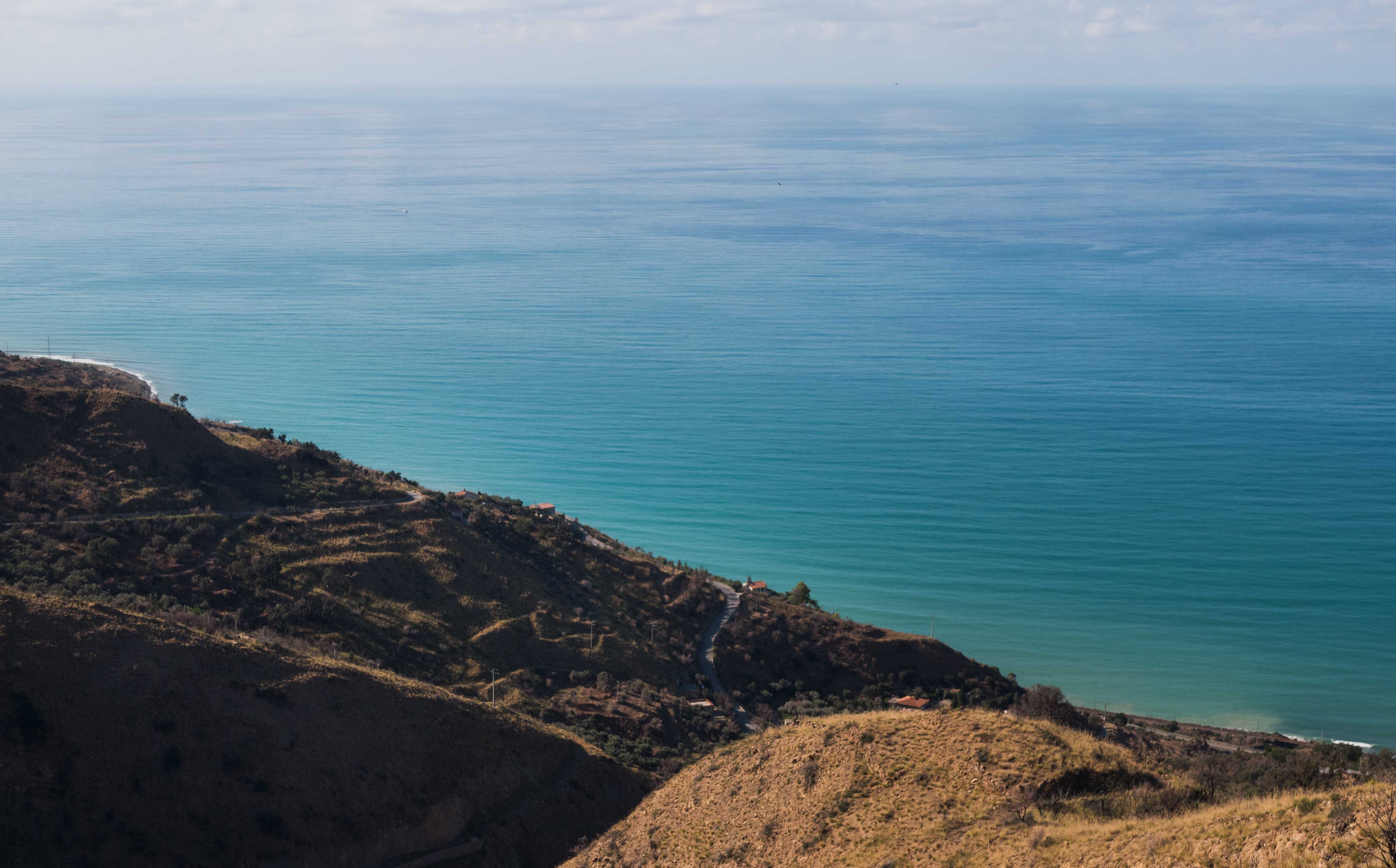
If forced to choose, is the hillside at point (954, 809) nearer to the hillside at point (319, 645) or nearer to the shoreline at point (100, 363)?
the hillside at point (319, 645)

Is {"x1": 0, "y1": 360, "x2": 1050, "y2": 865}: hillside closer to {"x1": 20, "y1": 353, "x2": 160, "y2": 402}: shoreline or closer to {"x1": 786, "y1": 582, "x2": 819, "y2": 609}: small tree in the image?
{"x1": 786, "y1": 582, "x2": 819, "y2": 609}: small tree

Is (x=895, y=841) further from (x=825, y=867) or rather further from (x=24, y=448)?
(x=24, y=448)

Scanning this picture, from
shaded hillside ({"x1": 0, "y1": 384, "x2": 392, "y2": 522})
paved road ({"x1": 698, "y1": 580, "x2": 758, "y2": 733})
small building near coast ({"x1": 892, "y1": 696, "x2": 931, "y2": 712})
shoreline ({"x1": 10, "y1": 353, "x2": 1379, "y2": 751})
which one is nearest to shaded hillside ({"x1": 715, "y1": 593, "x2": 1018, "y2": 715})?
paved road ({"x1": 698, "y1": 580, "x2": 758, "y2": 733})

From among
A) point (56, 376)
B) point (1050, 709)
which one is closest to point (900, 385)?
point (56, 376)

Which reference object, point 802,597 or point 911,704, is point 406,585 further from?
point 802,597

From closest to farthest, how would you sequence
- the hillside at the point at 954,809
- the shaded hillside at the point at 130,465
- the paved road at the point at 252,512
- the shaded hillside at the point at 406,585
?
the hillside at the point at 954,809 < the shaded hillside at the point at 406,585 < the paved road at the point at 252,512 < the shaded hillside at the point at 130,465

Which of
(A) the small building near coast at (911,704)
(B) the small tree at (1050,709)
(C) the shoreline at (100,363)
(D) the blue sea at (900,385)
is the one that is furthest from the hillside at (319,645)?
(C) the shoreline at (100,363)

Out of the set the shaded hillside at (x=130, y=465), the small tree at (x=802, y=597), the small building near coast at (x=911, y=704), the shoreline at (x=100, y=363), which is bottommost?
the small building near coast at (x=911, y=704)

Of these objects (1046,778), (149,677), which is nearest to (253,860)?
(149,677)
